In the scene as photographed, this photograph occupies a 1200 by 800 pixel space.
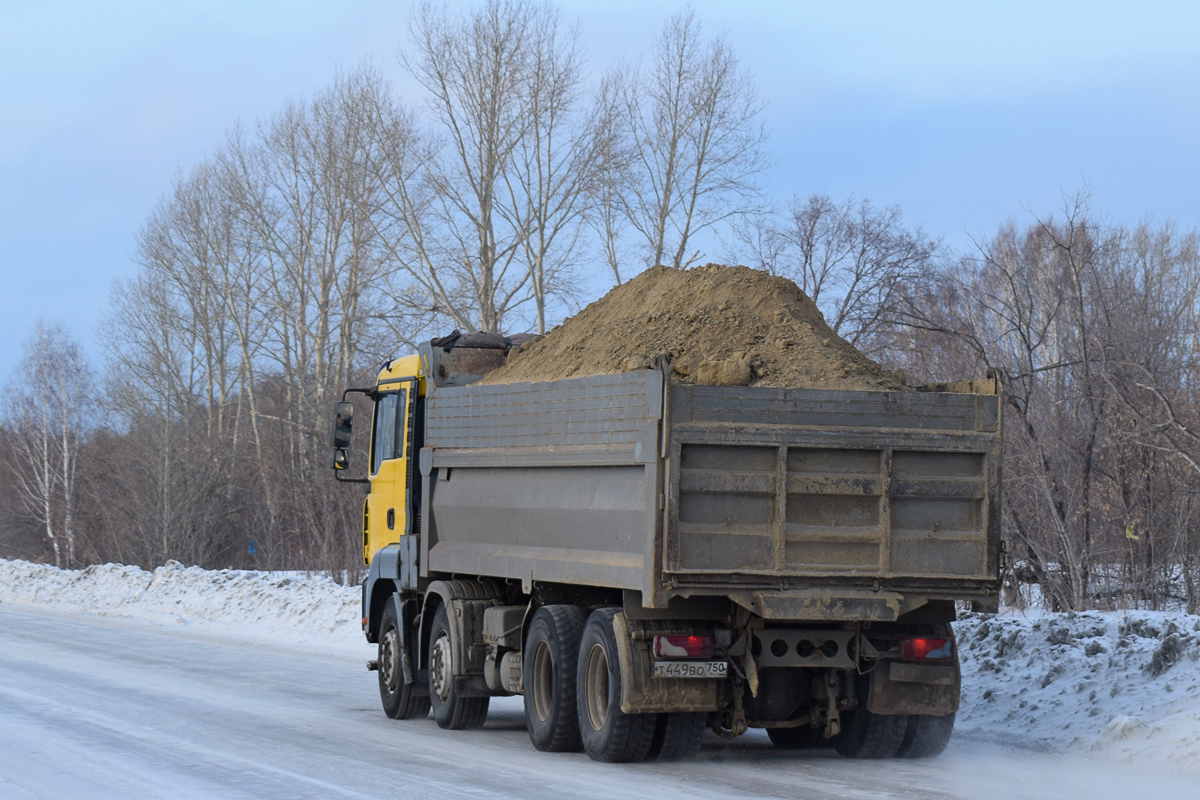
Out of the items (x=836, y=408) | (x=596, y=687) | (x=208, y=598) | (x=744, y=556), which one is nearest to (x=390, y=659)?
(x=596, y=687)

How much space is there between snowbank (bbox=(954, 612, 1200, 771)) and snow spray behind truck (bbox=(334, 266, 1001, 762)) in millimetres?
1241

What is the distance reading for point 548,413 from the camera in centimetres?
959

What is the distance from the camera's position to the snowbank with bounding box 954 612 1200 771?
912 centimetres

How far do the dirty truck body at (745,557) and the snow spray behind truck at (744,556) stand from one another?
0.5 inches

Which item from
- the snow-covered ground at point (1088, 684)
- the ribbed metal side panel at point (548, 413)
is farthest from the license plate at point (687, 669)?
the snow-covered ground at point (1088, 684)

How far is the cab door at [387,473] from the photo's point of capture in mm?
12312

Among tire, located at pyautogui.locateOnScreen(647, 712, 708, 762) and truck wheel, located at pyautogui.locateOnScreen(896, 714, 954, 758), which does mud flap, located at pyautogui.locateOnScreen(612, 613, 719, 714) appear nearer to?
tire, located at pyautogui.locateOnScreen(647, 712, 708, 762)

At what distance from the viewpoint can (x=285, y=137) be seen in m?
48.2

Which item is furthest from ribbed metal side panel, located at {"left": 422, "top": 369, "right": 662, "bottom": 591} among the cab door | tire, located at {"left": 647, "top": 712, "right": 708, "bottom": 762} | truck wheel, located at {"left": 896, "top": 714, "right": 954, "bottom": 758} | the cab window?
truck wheel, located at {"left": 896, "top": 714, "right": 954, "bottom": 758}

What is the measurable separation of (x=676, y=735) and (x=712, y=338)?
2.69 metres

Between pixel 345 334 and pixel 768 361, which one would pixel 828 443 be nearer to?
pixel 768 361

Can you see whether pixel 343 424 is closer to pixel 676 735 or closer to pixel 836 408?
pixel 676 735

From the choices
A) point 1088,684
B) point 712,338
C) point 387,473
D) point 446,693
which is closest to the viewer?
point 712,338

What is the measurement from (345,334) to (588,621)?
37.9 m
